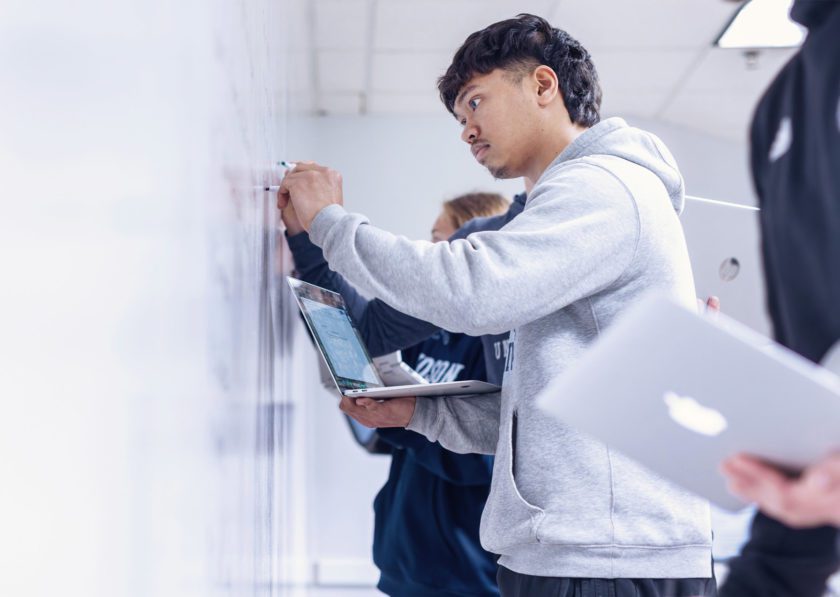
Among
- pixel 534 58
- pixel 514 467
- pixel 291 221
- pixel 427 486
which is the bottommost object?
pixel 427 486

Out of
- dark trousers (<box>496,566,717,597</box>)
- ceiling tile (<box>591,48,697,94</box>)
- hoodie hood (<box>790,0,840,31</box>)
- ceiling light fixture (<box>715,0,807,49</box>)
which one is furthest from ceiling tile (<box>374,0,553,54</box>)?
hoodie hood (<box>790,0,840,31</box>)

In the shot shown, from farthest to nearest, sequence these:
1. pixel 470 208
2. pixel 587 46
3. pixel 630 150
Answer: pixel 587 46 < pixel 470 208 < pixel 630 150

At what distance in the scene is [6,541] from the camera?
363mm

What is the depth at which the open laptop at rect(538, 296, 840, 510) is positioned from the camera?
1.62 ft

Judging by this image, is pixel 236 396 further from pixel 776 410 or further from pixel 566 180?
pixel 776 410

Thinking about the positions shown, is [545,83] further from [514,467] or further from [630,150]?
[514,467]

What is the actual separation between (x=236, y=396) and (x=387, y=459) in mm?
2934

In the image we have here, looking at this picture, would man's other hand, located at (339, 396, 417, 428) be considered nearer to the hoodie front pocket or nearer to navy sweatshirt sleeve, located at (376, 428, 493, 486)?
navy sweatshirt sleeve, located at (376, 428, 493, 486)

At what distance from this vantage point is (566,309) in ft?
3.47

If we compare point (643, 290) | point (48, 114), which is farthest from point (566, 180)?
point (48, 114)

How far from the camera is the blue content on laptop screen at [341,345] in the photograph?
1231 mm

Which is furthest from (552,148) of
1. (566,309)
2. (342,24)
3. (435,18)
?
(342,24)

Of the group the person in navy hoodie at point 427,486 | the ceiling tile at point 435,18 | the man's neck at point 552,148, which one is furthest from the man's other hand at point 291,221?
the ceiling tile at point 435,18

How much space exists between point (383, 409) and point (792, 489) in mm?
892
